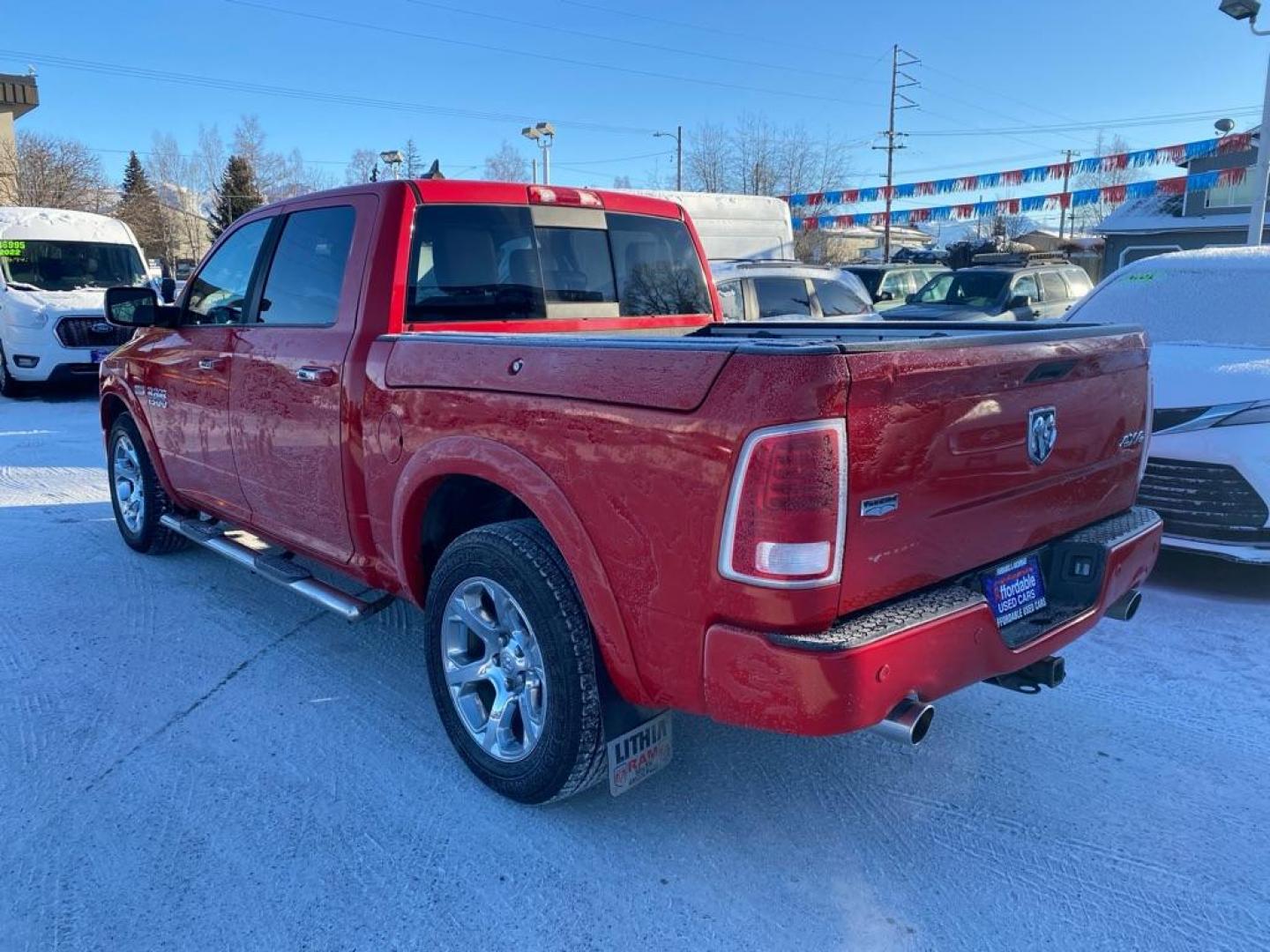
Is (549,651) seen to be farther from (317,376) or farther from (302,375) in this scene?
(302,375)

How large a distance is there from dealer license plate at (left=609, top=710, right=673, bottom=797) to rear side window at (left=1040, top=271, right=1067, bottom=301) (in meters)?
14.5

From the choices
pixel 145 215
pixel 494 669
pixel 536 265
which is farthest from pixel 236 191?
pixel 494 669

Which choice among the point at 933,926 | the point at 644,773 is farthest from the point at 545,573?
the point at 933,926

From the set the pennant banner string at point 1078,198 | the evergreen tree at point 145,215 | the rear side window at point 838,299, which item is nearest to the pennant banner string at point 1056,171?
the pennant banner string at point 1078,198

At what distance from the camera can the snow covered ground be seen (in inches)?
A: 98.1

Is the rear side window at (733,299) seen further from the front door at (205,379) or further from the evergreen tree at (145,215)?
the evergreen tree at (145,215)

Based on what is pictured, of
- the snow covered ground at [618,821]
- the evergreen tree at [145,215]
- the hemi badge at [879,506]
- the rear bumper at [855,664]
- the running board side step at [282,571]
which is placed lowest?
the snow covered ground at [618,821]

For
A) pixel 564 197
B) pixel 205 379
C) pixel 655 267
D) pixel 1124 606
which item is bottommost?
pixel 1124 606

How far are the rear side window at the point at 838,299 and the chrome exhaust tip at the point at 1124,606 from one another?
8.30 meters

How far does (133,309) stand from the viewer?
15.8 ft

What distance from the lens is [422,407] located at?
3.09 m

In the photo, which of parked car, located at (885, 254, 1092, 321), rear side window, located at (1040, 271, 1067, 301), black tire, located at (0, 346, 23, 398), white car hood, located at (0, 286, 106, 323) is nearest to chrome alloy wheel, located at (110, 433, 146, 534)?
white car hood, located at (0, 286, 106, 323)

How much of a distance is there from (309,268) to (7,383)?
1201 cm

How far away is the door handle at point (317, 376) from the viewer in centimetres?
351
